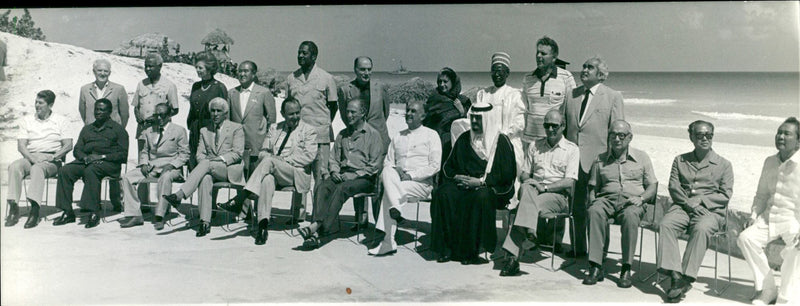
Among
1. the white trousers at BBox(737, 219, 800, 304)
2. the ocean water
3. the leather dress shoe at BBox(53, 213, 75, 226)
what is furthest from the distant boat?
the white trousers at BBox(737, 219, 800, 304)

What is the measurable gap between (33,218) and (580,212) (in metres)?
4.86

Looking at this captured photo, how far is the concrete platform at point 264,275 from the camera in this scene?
239 inches

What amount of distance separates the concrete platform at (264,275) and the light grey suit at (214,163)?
15.4 inches

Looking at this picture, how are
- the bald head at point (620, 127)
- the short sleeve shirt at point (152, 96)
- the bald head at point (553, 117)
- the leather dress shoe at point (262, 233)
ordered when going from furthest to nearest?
1. the short sleeve shirt at point (152, 96)
2. the leather dress shoe at point (262, 233)
3. the bald head at point (553, 117)
4. the bald head at point (620, 127)

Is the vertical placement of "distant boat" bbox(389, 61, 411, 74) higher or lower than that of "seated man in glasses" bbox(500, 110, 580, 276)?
higher

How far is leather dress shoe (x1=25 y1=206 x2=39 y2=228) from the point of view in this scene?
763cm

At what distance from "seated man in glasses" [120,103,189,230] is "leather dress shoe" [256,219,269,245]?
1019 mm

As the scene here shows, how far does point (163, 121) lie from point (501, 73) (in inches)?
Result: 125

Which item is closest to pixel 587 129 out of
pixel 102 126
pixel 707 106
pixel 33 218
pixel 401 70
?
pixel 401 70

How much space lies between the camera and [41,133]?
7.91 meters

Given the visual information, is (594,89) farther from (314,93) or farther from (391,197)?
(314,93)

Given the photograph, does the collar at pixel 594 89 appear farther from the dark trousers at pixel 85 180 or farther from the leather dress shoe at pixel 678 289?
the dark trousers at pixel 85 180

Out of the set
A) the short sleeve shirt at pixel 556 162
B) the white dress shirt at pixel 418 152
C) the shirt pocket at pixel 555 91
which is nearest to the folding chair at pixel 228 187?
the white dress shirt at pixel 418 152

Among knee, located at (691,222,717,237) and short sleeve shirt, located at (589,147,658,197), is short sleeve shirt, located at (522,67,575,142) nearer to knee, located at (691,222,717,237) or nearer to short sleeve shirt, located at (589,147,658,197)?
short sleeve shirt, located at (589,147,658,197)
